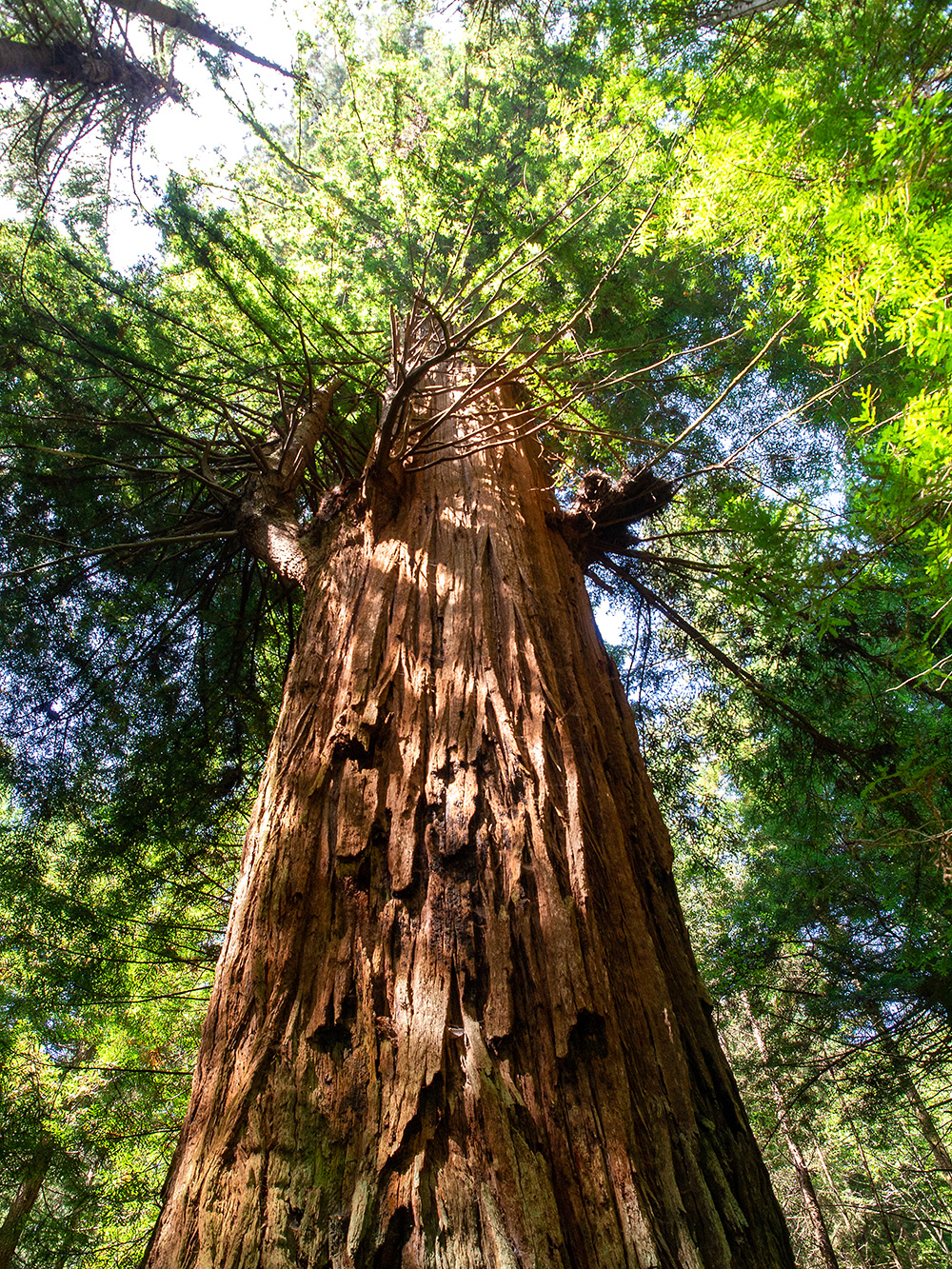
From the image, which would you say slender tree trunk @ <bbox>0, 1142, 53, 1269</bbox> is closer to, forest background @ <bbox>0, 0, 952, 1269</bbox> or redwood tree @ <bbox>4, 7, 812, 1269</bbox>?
forest background @ <bbox>0, 0, 952, 1269</bbox>

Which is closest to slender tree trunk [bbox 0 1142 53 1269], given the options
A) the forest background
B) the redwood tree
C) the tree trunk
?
the forest background

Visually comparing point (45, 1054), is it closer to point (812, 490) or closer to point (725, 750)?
point (725, 750)

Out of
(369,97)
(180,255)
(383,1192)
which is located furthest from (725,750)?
(369,97)

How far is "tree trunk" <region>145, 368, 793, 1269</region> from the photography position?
98 cm

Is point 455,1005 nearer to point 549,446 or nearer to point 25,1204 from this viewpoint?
point 549,446

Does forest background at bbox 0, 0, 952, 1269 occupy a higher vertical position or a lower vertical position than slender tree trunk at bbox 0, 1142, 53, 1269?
higher

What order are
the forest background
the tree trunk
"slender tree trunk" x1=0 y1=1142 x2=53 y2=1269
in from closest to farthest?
the tree trunk, the forest background, "slender tree trunk" x1=0 y1=1142 x2=53 y2=1269

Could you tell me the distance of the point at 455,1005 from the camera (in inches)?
45.8

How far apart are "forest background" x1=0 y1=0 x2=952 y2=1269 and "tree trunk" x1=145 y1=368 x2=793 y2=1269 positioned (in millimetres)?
1003

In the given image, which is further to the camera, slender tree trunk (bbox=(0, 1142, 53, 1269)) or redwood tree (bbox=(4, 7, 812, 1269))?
slender tree trunk (bbox=(0, 1142, 53, 1269))

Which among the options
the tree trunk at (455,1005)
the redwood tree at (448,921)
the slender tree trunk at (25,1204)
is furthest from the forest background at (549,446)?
the tree trunk at (455,1005)

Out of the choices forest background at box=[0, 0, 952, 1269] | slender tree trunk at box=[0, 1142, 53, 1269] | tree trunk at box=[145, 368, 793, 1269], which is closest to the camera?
tree trunk at box=[145, 368, 793, 1269]

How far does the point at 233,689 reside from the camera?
150 inches

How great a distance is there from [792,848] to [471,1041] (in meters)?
6.75
